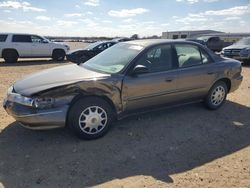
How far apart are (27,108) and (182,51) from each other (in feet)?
10.2

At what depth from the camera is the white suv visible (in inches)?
613

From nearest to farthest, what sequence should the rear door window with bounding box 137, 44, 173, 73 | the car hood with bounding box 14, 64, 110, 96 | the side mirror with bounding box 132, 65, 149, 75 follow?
1. the car hood with bounding box 14, 64, 110, 96
2. the side mirror with bounding box 132, 65, 149, 75
3. the rear door window with bounding box 137, 44, 173, 73

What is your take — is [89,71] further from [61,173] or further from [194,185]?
[194,185]

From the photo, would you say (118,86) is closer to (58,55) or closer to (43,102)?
(43,102)

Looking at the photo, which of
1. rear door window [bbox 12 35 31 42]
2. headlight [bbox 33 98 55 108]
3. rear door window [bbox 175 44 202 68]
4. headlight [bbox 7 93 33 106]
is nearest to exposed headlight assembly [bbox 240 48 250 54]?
rear door window [bbox 175 44 202 68]

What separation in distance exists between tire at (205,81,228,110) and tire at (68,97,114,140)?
2439mm

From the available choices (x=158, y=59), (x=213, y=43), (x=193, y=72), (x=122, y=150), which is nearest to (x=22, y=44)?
(x=158, y=59)

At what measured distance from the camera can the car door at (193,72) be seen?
5289 mm

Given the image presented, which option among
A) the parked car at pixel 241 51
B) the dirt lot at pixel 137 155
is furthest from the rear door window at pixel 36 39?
the dirt lot at pixel 137 155

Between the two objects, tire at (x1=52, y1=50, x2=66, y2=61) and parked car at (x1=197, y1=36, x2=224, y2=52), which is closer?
tire at (x1=52, y1=50, x2=66, y2=61)

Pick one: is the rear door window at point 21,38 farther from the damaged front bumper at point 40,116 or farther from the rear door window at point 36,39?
the damaged front bumper at point 40,116

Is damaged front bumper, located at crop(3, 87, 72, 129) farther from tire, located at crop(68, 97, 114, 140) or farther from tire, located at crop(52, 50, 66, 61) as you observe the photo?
tire, located at crop(52, 50, 66, 61)

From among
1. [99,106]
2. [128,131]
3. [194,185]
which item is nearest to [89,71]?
[99,106]

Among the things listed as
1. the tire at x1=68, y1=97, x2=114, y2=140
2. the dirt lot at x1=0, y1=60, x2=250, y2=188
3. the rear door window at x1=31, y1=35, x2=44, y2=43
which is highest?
the rear door window at x1=31, y1=35, x2=44, y2=43
